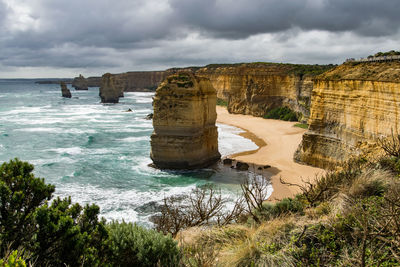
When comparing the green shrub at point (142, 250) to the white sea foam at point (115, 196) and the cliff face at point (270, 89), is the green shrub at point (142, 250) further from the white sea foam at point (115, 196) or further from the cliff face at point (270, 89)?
the cliff face at point (270, 89)

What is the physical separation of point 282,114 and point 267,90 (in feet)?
19.5

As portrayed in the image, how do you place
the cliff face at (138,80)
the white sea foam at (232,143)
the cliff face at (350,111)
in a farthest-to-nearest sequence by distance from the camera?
the cliff face at (138,80) → the white sea foam at (232,143) → the cliff face at (350,111)

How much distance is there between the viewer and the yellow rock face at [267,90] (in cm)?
4550

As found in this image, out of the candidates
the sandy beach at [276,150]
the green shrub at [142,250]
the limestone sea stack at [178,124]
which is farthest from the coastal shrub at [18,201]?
the limestone sea stack at [178,124]

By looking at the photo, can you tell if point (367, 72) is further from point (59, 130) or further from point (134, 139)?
point (59, 130)

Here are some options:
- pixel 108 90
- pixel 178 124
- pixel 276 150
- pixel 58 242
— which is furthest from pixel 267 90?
pixel 108 90

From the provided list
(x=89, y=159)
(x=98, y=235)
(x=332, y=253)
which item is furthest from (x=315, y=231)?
(x=89, y=159)

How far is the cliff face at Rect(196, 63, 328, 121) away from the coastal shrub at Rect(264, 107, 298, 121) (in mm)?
759

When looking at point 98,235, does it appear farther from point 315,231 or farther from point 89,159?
point 89,159

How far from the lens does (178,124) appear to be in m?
22.6

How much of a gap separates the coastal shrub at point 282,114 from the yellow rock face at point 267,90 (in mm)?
754

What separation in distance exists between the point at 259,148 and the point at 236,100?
2847 cm

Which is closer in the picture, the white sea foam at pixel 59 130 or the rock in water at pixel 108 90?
the white sea foam at pixel 59 130

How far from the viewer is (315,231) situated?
6.54 m
